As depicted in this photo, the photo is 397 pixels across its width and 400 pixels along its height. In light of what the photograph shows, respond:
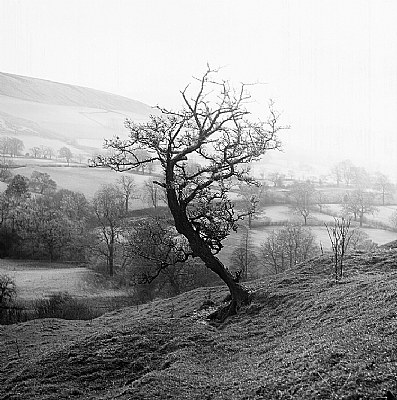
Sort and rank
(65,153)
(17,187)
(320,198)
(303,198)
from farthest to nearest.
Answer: (65,153)
(320,198)
(303,198)
(17,187)

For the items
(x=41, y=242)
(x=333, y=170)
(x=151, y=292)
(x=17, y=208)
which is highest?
(x=333, y=170)

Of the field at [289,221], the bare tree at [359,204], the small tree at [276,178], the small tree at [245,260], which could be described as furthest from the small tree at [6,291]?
the small tree at [276,178]

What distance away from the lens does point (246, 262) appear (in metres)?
57.5

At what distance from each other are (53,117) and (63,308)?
12482 centimetres

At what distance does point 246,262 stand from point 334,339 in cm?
4729

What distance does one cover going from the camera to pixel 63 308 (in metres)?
49.5

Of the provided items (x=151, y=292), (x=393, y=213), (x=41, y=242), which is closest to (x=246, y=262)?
(x=151, y=292)

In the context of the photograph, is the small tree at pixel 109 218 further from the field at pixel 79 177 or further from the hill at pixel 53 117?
the hill at pixel 53 117

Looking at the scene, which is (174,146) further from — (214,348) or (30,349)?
(30,349)

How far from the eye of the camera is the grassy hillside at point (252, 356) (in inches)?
332

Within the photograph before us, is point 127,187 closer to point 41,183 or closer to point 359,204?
point 41,183

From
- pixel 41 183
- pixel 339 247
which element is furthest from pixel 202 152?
pixel 41 183

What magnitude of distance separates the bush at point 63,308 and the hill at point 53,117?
74.1 meters

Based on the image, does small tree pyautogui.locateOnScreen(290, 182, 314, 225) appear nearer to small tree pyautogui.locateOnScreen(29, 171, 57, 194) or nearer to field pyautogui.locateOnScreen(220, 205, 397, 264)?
field pyautogui.locateOnScreen(220, 205, 397, 264)
